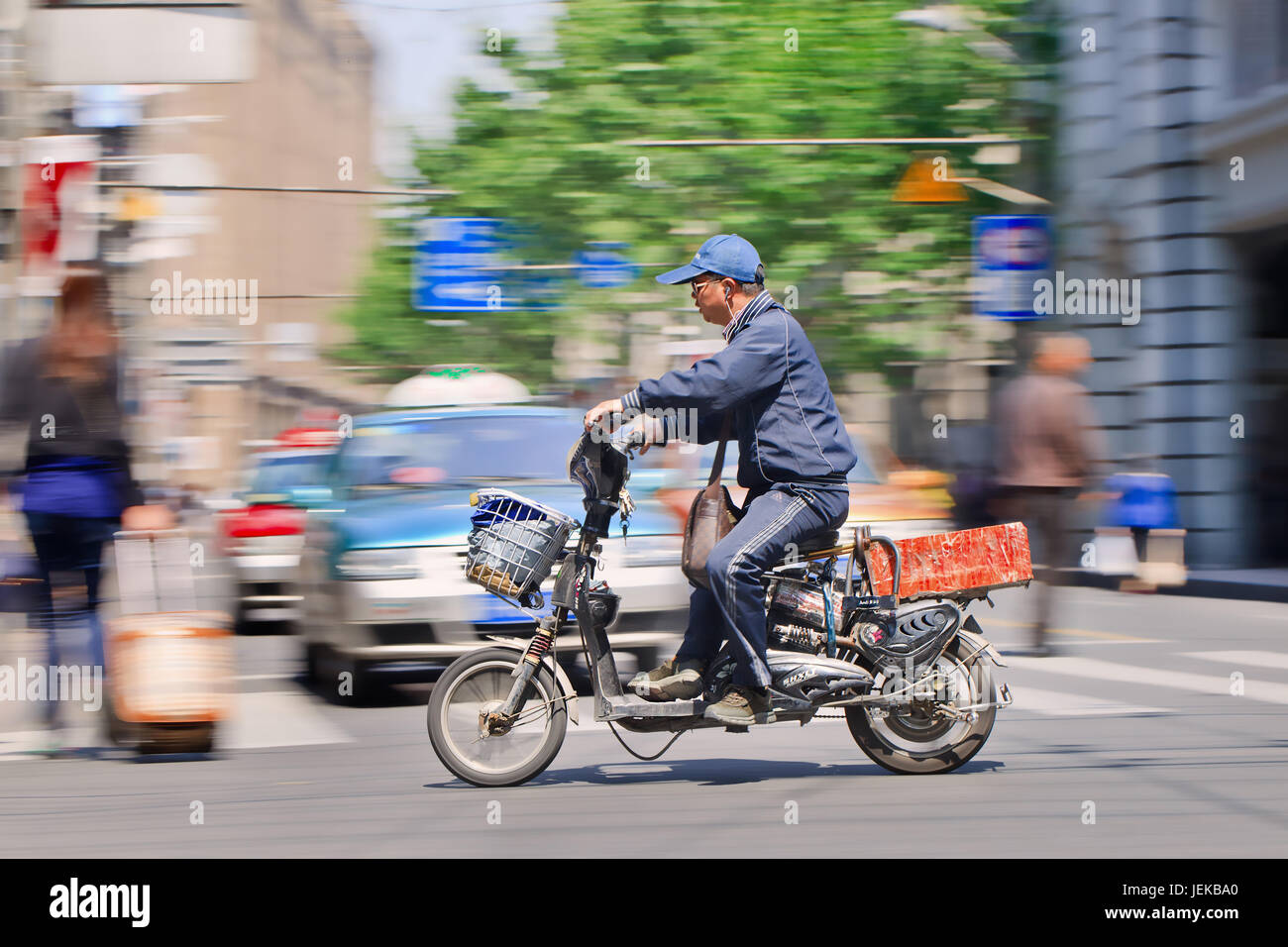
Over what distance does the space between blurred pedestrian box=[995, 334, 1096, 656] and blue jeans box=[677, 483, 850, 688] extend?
4.54 m

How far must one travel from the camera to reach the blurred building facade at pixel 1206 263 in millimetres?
18500

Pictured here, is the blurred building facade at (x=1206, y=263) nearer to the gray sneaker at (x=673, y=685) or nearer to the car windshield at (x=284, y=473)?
the car windshield at (x=284, y=473)

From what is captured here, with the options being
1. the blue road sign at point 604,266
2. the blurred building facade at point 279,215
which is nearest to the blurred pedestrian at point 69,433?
the blue road sign at point 604,266

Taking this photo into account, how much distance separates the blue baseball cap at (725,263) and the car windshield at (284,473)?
7.81 m

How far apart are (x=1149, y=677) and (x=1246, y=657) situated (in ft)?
4.70

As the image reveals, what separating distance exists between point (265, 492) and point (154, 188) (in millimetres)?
4790

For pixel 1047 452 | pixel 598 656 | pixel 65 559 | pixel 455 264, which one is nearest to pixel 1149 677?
pixel 1047 452

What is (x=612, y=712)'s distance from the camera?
5.86 meters

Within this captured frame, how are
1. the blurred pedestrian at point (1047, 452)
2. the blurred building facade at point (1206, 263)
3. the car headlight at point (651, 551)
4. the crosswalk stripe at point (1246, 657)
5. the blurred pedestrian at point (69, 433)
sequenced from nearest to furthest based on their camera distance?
the blurred pedestrian at point (69, 433)
the car headlight at point (651, 551)
the crosswalk stripe at point (1246, 657)
the blurred pedestrian at point (1047, 452)
the blurred building facade at point (1206, 263)

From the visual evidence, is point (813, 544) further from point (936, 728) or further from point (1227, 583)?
point (1227, 583)

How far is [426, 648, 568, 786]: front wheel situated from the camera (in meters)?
5.84

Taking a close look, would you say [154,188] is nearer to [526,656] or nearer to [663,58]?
[663,58]

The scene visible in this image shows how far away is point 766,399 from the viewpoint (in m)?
5.86

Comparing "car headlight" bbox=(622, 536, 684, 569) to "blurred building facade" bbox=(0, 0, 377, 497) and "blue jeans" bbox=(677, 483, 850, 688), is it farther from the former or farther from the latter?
"blurred building facade" bbox=(0, 0, 377, 497)
